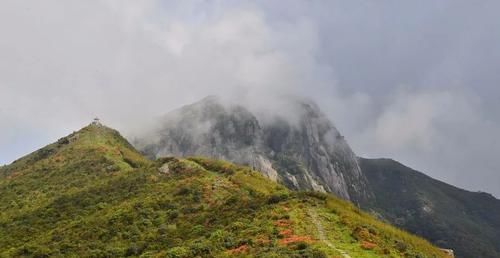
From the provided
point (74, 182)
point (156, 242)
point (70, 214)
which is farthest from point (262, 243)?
point (74, 182)

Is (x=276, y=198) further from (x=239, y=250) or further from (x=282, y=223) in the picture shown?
(x=239, y=250)

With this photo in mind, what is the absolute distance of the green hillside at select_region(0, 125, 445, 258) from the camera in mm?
56975

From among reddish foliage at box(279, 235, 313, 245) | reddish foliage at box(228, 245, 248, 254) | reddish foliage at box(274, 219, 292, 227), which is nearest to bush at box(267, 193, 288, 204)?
reddish foliage at box(274, 219, 292, 227)

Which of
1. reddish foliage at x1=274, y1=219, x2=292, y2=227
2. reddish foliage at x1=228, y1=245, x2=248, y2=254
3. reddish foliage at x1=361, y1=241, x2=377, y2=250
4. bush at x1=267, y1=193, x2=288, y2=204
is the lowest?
reddish foliage at x1=228, y1=245, x2=248, y2=254

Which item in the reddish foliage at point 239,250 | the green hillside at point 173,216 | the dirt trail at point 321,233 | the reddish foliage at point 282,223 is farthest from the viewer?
the reddish foliage at point 282,223

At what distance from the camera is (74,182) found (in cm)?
11562

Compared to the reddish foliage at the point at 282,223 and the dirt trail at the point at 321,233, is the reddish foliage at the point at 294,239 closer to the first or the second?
the dirt trail at the point at 321,233

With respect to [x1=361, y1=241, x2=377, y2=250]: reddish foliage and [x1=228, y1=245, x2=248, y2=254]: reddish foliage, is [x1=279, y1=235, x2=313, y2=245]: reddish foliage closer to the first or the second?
[x1=228, y1=245, x2=248, y2=254]: reddish foliage


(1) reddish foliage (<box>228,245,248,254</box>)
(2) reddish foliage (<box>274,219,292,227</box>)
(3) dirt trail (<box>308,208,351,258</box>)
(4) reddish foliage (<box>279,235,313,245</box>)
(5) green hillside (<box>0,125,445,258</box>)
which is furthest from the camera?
(2) reddish foliage (<box>274,219,292,227</box>)

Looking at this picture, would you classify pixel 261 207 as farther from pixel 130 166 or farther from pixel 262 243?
pixel 130 166

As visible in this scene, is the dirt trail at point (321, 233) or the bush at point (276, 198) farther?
the bush at point (276, 198)

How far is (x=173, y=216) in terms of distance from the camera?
3219 inches

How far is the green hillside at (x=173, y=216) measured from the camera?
56975 millimetres

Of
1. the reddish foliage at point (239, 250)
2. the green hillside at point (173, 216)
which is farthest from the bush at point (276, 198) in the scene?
the reddish foliage at point (239, 250)
